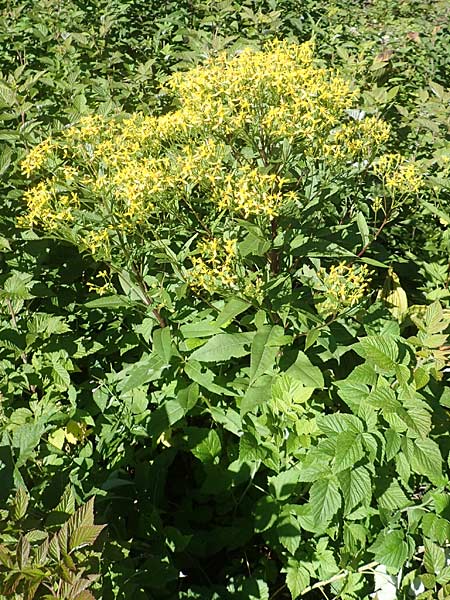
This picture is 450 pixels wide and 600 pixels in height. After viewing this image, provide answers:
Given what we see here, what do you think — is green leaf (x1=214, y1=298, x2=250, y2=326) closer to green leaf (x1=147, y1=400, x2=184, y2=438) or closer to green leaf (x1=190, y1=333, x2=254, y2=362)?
green leaf (x1=190, y1=333, x2=254, y2=362)

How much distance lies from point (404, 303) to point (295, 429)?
83 centimetres

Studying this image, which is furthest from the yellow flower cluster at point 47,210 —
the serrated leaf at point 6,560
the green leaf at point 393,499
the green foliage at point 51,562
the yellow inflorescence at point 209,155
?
the green leaf at point 393,499

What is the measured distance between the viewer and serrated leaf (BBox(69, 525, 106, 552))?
126 cm

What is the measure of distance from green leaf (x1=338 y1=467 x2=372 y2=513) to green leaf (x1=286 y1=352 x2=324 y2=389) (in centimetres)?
27

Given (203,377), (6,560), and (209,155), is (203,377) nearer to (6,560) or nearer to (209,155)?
(209,155)

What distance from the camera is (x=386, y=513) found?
195cm

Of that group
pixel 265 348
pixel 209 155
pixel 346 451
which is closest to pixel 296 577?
pixel 346 451

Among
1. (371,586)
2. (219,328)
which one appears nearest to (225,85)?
(219,328)

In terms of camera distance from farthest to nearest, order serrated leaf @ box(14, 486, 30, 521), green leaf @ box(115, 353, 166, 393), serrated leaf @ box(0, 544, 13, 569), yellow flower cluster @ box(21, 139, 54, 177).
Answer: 1. yellow flower cluster @ box(21, 139, 54, 177)
2. green leaf @ box(115, 353, 166, 393)
3. serrated leaf @ box(14, 486, 30, 521)
4. serrated leaf @ box(0, 544, 13, 569)

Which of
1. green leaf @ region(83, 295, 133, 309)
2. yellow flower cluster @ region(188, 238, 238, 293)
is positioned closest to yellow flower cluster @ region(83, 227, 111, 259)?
green leaf @ region(83, 295, 133, 309)

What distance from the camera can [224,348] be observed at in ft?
6.73

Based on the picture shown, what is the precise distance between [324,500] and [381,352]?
48 centimetres

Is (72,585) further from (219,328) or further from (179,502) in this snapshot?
(179,502)

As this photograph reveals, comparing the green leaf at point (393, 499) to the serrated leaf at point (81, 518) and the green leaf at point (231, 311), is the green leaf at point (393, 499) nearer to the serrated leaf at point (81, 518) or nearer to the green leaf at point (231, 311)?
the green leaf at point (231, 311)
